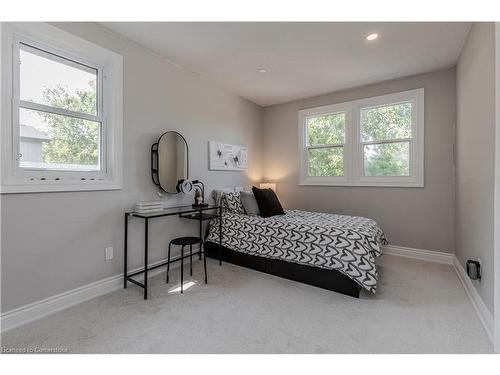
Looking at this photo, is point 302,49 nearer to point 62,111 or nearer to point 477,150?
point 477,150

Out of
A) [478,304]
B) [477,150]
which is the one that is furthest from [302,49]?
[478,304]

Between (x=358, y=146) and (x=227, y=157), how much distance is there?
2.01 metres

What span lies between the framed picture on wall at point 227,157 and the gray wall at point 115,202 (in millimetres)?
101

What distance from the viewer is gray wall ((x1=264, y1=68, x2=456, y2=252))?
308 cm

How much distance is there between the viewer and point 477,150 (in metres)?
2.03

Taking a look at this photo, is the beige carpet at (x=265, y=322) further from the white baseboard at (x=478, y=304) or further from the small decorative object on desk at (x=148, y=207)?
the small decorative object on desk at (x=148, y=207)

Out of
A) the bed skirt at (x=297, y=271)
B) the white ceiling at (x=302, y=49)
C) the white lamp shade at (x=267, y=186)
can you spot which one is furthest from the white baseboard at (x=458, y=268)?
the white ceiling at (x=302, y=49)

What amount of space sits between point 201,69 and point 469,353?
3583 millimetres

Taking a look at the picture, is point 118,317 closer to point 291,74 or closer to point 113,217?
point 113,217

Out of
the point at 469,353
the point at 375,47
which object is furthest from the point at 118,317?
the point at 375,47

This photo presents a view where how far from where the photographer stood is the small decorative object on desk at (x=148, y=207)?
2.43 meters

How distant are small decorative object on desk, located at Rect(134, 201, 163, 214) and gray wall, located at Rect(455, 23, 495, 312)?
111 inches

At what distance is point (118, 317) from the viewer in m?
1.87

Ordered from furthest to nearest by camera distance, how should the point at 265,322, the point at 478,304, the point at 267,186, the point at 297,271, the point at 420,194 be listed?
the point at 267,186 → the point at 420,194 → the point at 297,271 → the point at 478,304 → the point at 265,322
